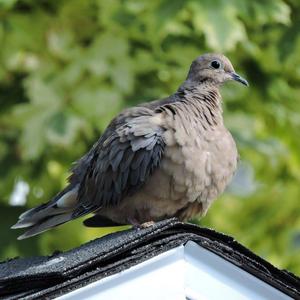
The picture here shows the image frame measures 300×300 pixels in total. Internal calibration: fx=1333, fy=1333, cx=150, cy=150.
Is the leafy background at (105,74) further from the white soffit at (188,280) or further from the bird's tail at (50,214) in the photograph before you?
the white soffit at (188,280)

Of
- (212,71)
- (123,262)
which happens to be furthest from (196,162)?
(123,262)

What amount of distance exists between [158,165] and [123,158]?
0.15 meters

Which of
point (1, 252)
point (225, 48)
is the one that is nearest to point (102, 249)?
point (225, 48)

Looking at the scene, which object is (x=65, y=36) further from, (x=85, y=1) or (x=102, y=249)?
(x=102, y=249)

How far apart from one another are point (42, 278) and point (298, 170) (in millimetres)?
6162

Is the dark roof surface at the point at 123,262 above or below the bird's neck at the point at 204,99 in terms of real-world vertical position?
below

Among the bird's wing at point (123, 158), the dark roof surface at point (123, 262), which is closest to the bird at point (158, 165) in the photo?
the bird's wing at point (123, 158)

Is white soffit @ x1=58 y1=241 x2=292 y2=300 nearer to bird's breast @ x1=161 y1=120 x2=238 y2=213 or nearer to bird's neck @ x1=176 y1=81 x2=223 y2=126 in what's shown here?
bird's breast @ x1=161 y1=120 x2=238 y2=213

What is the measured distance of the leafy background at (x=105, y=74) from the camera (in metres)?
7.97

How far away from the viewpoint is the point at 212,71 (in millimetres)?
5766

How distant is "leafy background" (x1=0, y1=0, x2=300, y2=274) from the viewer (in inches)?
314

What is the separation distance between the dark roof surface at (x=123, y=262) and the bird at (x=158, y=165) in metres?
1.06

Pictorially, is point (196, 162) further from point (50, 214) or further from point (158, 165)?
point (50, 214)

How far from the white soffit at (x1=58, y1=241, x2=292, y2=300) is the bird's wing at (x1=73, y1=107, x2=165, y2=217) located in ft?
4.01
